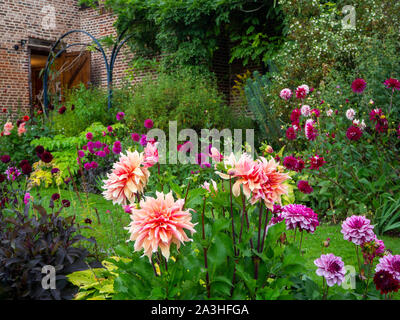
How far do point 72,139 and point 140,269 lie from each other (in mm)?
5657

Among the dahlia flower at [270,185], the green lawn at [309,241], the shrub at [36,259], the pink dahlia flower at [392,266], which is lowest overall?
the green lawn at [309,241]

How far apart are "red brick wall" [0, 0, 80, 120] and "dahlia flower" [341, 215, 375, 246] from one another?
1041 cm

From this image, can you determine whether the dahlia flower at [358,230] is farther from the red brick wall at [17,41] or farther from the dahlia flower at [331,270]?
the red brick wall at [17,41]

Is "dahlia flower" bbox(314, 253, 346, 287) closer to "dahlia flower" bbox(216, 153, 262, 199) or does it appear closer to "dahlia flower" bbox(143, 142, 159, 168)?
"dahlia flower" bbox(216, 153, 262, 199)

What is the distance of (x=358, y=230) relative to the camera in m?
→ 1.69

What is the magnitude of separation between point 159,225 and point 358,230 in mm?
906

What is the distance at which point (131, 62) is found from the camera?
10609 mm

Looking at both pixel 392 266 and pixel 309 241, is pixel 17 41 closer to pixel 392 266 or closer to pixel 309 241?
pixel 309 241

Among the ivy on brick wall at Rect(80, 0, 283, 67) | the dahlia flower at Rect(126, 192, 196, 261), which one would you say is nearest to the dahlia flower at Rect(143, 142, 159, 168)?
the dahlia flower at Rect(126, 192, 196, 261)

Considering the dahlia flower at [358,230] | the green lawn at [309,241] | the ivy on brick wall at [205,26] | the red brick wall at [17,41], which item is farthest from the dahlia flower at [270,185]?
the red brick wall at [17,41]

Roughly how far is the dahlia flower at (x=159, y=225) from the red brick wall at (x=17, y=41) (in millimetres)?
10494

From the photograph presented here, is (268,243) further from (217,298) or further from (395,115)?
(395,115)

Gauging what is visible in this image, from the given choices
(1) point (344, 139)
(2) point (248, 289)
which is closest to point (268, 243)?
(2) point (248, 289)

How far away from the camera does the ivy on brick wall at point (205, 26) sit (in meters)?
8.41
